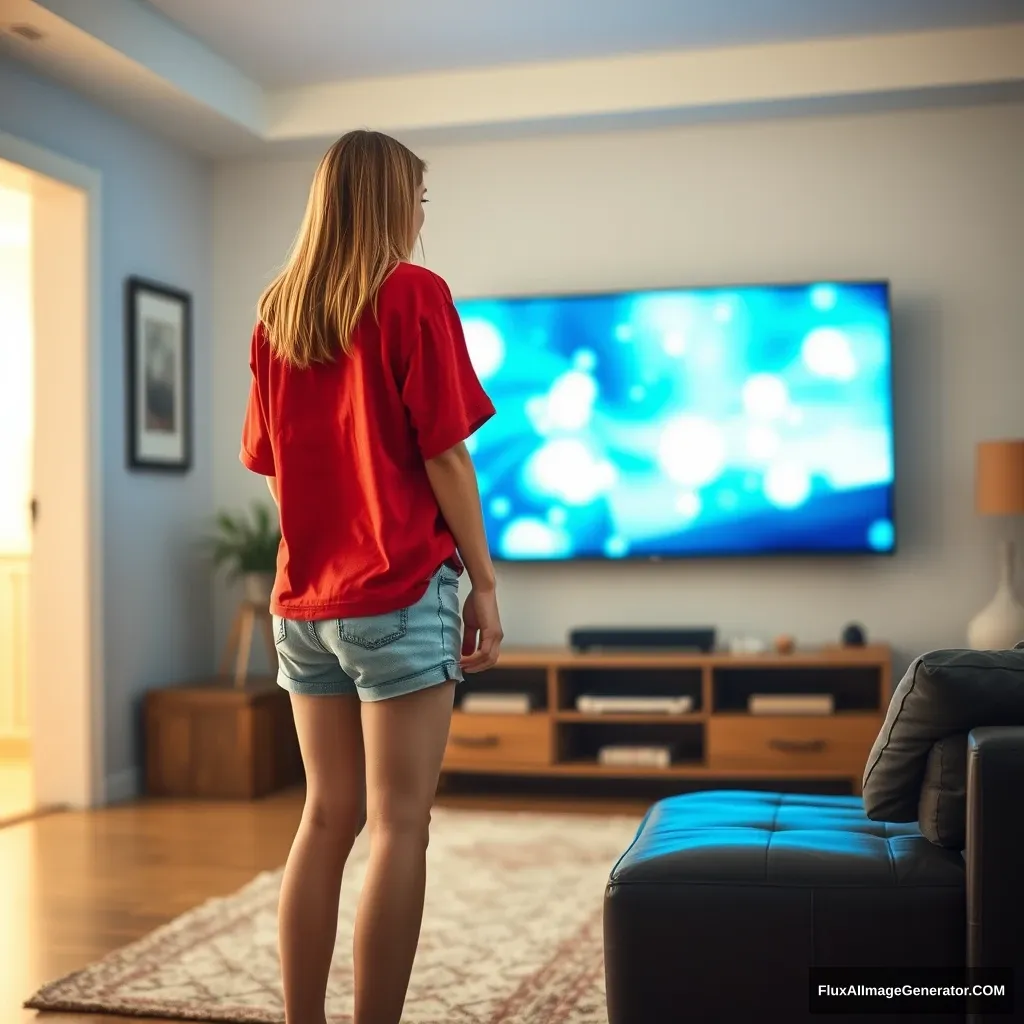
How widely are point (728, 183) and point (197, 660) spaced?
2690mm

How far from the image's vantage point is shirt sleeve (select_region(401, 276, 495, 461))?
167 centimetres

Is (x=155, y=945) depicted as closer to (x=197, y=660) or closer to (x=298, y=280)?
(x=298, y=280)

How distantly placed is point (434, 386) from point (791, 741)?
2938mm

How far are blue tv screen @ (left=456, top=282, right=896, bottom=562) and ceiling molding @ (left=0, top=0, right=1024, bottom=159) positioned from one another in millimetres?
635

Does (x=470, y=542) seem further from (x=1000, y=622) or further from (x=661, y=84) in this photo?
(x=661, y=84)

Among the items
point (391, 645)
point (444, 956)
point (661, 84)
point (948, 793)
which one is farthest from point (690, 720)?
point (391, 645)

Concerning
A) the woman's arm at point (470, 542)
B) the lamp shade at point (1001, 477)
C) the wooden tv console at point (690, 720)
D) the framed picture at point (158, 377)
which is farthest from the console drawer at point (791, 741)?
the woman's arm at point (470, 542)

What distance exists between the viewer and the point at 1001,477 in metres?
4.24

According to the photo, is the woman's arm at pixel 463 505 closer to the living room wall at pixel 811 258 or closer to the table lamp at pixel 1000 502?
the table lamp at pixel 1000 502

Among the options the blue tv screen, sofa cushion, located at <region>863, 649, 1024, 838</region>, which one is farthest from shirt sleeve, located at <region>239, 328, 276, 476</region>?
the blue tv screen

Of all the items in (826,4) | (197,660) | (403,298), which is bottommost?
(197,660)

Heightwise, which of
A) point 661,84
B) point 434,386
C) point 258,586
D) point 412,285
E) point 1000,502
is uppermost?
point 661,84

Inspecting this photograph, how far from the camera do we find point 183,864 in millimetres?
3568

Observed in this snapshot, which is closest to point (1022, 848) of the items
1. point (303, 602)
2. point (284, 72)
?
point (303, 602)
